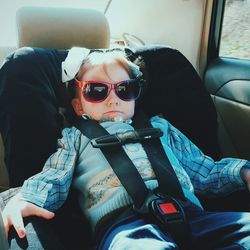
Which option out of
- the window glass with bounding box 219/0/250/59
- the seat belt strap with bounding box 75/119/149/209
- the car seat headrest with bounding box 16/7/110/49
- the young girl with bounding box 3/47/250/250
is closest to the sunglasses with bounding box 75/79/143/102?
the young girl with bounding box 3/47/250/250

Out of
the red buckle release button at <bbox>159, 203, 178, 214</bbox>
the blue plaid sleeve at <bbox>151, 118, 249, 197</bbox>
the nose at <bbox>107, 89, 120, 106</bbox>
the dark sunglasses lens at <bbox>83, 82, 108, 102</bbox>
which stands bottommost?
the blue plaid sleeve at <bbox>151, 118, 249, 197</bbox>

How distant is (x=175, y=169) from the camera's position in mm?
1202

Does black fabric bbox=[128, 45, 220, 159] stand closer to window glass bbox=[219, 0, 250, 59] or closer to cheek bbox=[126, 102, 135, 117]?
cheek bbox=[126, 102, 135, 117]

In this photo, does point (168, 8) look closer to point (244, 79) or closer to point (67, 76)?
point (244, 79)

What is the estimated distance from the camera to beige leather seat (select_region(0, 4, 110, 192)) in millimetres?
1416

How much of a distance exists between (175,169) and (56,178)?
0.39m

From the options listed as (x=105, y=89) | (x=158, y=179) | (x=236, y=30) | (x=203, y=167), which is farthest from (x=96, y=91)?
(x=236, y=30)

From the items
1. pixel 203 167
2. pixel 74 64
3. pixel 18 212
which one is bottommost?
pixel 203 167

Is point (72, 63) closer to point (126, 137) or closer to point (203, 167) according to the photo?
point (126, 137)

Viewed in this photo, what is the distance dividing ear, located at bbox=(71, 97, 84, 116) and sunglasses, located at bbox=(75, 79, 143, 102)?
0.28 ft

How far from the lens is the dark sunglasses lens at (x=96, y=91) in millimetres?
1232

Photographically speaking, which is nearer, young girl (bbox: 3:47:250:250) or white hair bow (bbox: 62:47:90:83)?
young girl (bbox: 3:47:250:250)

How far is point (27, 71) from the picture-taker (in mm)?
1308

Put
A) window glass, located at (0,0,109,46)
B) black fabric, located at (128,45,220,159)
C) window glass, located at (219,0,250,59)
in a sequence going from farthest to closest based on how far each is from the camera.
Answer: window glass, located at (0,0,109,46)
window glass, located at (219,0,250,59)
black fabric, located at (128,45,220,159)
